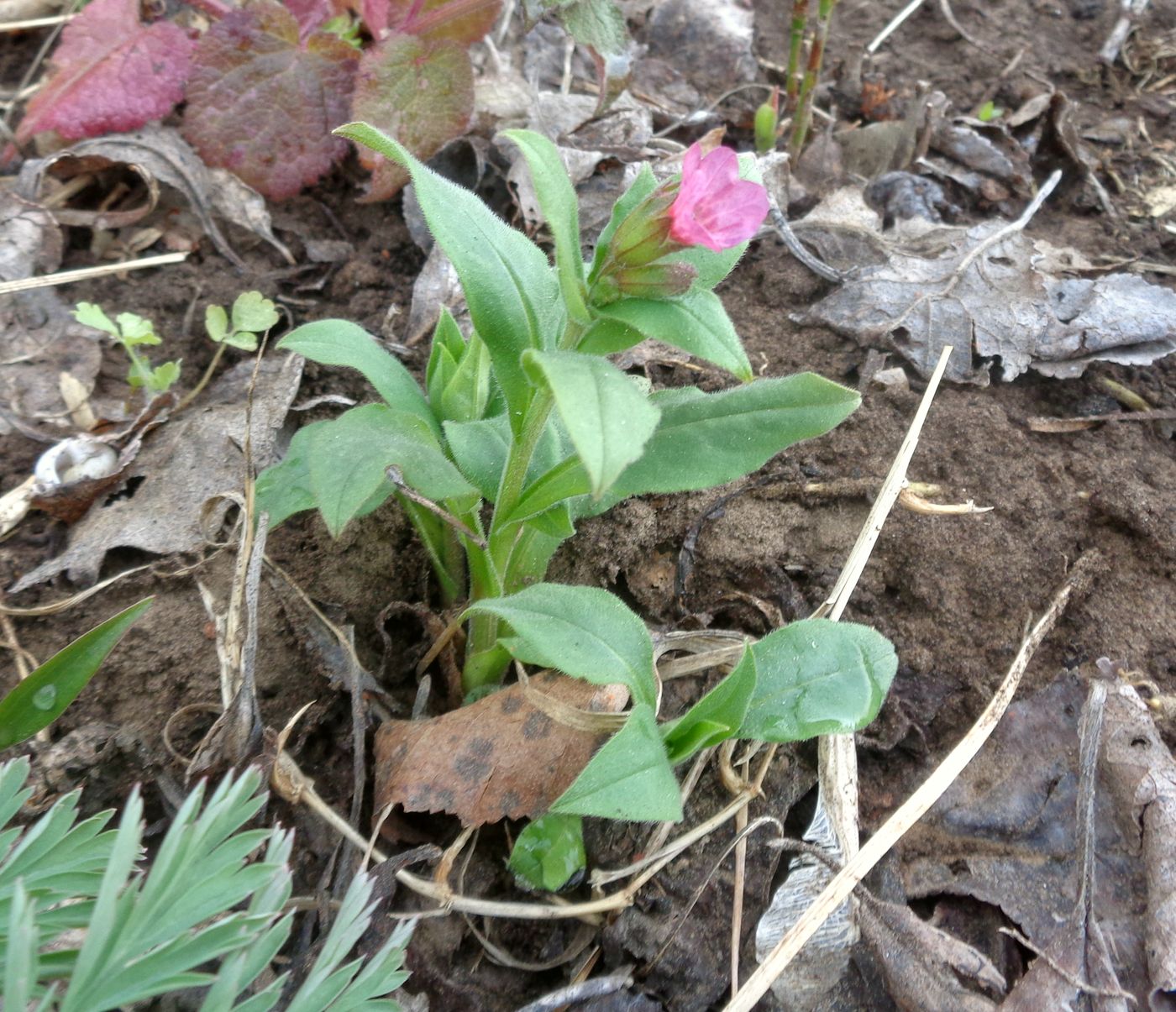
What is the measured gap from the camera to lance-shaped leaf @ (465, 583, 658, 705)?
56.7 inches

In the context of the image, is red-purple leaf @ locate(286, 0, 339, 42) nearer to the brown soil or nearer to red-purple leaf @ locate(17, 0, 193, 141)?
red-purple leaf @ locate(17, 0, 193, 141)

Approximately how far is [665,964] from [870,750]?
0.56m

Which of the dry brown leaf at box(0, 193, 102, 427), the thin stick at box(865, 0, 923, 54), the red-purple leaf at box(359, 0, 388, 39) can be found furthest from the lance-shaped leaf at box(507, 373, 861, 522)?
the thin stick at box(865, 0, 923, 54)

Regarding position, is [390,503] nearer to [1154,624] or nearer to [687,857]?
[687,857]

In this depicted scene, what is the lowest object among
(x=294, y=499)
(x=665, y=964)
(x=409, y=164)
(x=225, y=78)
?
(x=665, y=964)

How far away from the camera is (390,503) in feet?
6.77

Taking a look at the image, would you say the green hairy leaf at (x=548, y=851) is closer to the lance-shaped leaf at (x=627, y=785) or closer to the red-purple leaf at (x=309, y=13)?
the lance-shaped leaf at (x=627, y=785)

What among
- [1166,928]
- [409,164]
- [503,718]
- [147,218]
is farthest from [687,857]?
[147,218]

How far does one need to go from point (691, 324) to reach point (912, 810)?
92 cm

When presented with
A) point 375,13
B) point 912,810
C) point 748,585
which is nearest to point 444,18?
point 375,13

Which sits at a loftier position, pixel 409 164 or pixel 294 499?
pixel 409 164

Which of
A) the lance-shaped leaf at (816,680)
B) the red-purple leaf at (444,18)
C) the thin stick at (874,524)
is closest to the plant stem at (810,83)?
the red-purple leaf at (444,18)

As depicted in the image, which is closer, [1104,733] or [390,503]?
[1104,733]

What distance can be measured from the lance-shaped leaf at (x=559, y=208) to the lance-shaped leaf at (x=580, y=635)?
46 centimetres
